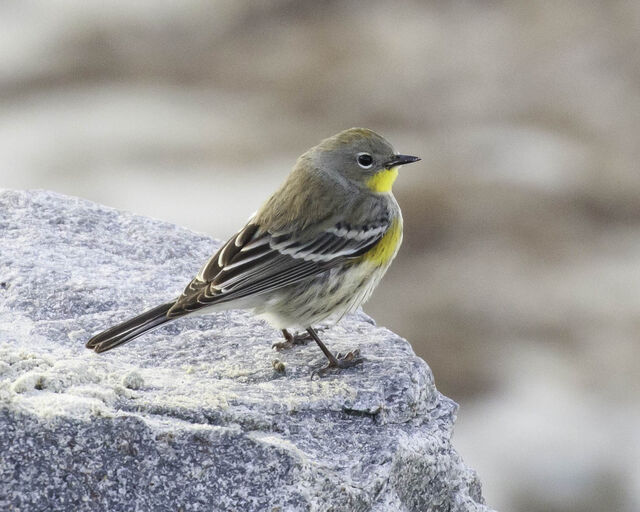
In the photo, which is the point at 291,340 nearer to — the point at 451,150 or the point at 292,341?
the point at 292,341

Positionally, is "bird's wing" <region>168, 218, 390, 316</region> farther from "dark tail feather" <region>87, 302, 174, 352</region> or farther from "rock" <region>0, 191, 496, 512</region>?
"rock" <region>0, 191, 496, 512</region>

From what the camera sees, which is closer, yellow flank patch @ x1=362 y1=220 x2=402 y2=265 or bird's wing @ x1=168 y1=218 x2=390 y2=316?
bird's wing @ x1=168 y1=218 x2=390 y2=316

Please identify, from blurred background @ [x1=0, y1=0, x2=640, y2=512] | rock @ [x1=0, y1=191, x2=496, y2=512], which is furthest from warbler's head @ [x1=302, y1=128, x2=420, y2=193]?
blurred background @ [x1=0, y1=0, x2=640, y2=512]

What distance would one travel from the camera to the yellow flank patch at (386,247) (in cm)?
570

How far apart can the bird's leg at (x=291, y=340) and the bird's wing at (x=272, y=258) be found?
321mm

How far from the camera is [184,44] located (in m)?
14.1

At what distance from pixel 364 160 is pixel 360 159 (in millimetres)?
22

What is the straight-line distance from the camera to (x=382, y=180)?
6086 millimetres

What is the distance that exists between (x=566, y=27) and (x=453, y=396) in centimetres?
670

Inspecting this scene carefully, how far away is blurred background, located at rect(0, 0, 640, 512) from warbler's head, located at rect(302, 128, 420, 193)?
285 cm

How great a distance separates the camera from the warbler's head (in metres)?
6.02

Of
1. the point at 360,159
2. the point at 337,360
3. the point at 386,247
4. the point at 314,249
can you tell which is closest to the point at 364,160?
the point at 360,159

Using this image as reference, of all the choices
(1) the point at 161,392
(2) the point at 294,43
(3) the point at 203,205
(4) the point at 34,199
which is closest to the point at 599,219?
(3) the point at 203,205

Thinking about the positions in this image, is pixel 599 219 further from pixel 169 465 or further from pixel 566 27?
pixel 169 465
